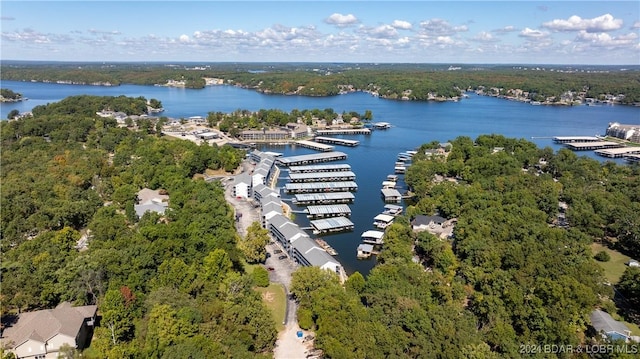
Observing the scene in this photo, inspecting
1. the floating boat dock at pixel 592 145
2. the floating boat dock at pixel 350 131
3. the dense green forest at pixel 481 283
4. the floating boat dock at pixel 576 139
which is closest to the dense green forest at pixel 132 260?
the dense green forest at pixel 481 283

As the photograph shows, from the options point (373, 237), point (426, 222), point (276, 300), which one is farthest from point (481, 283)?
point (276, 300)

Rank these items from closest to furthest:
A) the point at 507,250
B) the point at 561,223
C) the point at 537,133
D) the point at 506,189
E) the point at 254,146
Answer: the point at 507,250, the point at 561,223, the point at 506,189, the point at 254,146, the point at 537,133

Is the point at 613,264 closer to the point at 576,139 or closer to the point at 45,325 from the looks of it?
the point at 45,325

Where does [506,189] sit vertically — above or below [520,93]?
below

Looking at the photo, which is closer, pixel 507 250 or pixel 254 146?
pixel 507 250

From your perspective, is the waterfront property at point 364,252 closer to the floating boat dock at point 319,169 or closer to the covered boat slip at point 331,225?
the covered boat slip at point 331,225

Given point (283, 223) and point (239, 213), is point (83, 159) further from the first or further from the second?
point (283, 223)

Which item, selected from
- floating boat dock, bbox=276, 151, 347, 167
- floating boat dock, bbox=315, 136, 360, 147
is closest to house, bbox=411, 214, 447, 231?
floating boat dock, bbox=276, 151, 347, 167

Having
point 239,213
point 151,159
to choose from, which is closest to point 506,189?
point 239,213

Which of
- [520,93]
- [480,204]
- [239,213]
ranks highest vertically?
[520,93]
